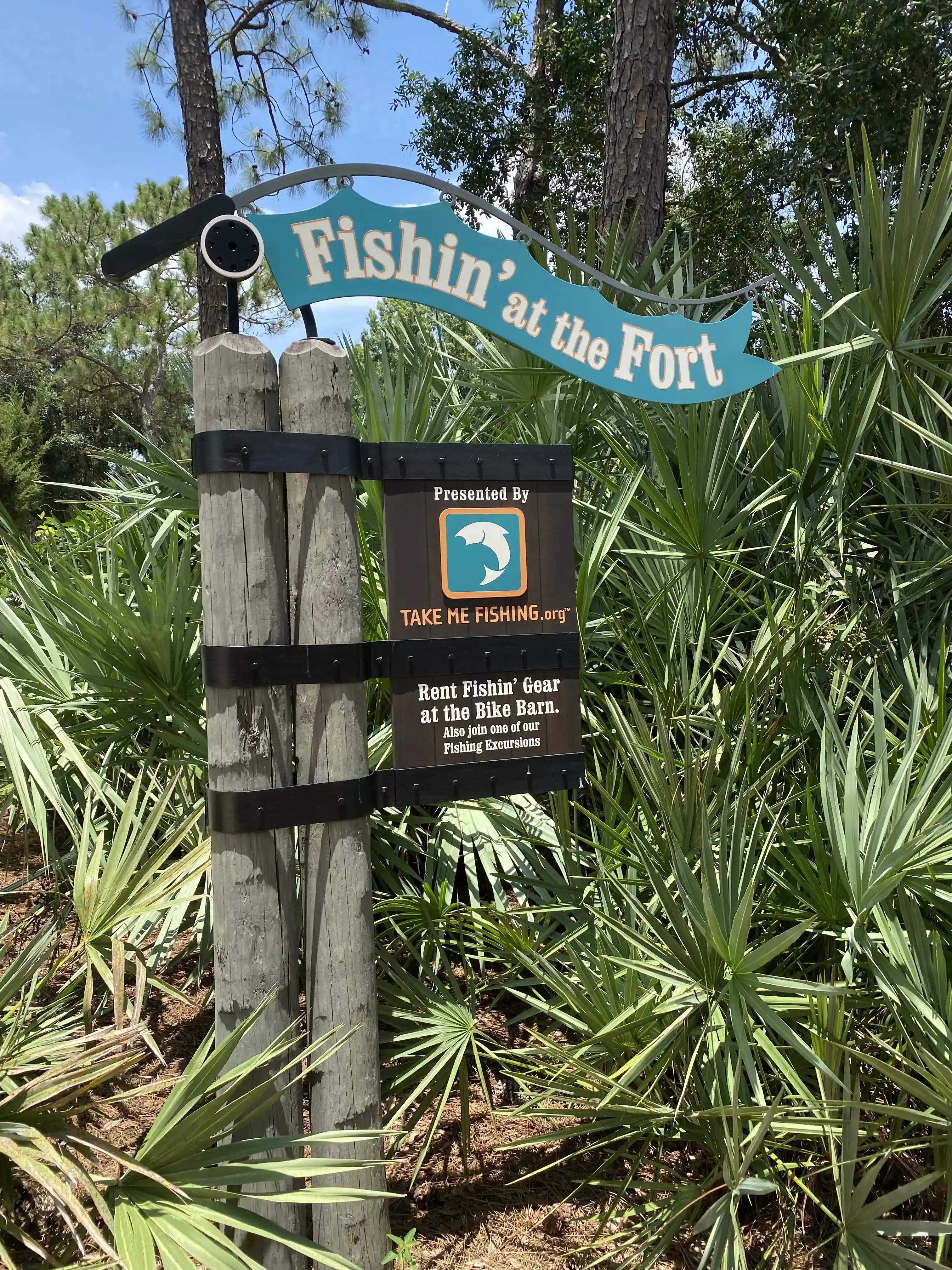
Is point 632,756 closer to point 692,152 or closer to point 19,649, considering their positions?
point 19,649

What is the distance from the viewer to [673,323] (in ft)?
8.61

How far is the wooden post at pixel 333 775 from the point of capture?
2.23 meters

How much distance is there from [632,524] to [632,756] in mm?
1020

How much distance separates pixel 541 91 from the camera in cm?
1190

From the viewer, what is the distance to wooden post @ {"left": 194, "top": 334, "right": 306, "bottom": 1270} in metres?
2.15

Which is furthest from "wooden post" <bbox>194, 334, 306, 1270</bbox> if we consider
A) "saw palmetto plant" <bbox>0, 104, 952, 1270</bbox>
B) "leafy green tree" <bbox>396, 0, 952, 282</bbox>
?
"leafy green tree" <bbox>396, 0, 952, 282</bbox>

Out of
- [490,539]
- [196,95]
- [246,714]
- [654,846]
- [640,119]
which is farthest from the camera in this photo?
[196,95]

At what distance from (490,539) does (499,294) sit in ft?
2.10

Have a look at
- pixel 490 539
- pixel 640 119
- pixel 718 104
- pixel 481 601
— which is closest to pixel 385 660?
pixel 481 601

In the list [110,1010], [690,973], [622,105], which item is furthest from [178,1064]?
[622,105]

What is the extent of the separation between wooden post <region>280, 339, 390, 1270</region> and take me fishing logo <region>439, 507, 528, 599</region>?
231 millimetres

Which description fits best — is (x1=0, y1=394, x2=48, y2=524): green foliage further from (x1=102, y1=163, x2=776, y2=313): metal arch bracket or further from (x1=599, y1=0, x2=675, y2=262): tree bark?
(x1=102, y1=163, x2=776, y2=313): metal arch bracket

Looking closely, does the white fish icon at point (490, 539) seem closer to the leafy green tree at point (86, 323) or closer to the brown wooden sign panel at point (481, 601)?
the brown wooden sign panel at point (481, 601)

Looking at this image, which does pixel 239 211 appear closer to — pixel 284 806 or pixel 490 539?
pixel 490 539
